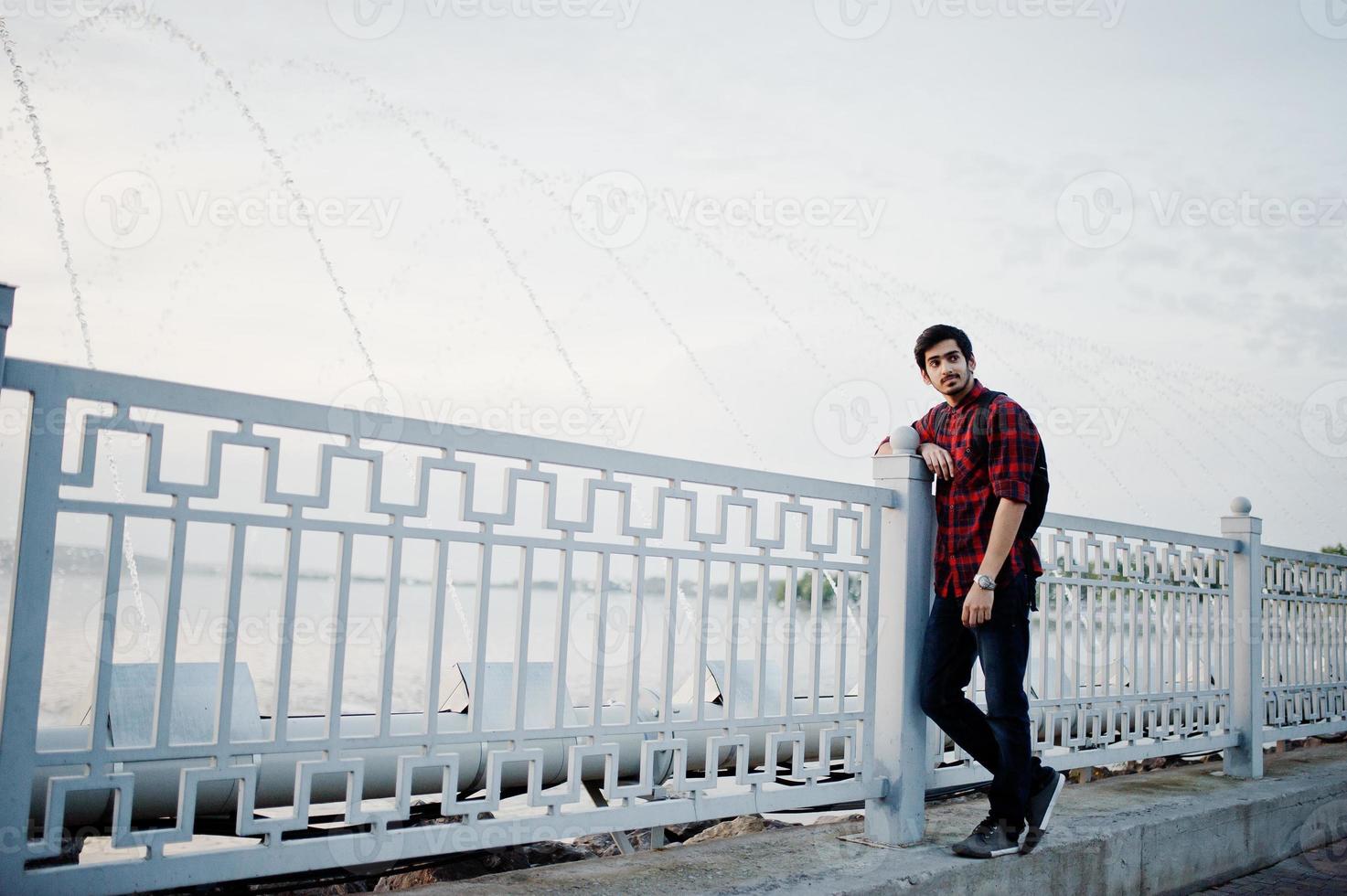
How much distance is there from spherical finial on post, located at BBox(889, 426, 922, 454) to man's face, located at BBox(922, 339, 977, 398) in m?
0.25

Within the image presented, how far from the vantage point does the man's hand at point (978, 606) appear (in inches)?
146

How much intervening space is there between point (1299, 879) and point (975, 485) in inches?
112

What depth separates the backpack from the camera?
3854mm

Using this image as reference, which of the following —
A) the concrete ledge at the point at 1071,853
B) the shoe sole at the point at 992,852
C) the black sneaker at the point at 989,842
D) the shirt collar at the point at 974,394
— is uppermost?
the shirt collar at the point at 974,394

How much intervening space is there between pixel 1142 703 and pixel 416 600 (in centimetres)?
2009

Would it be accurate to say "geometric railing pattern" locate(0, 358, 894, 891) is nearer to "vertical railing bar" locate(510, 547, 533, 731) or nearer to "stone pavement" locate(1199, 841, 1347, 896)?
"vertical railing bar" locate(510, 547, 533, 731)

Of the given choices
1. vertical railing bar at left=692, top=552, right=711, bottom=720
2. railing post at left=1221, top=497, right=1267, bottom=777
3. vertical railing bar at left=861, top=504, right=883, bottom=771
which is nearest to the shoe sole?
vertical railing bar at left=861, top=504, right=883, bottom=771

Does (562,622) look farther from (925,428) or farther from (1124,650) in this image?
(1124,650)

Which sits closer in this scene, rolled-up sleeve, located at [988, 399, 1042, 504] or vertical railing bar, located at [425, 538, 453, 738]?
vertical railing bar, located at [425, 538, 453, 738]

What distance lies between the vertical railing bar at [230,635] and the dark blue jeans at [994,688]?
2447 millimetres

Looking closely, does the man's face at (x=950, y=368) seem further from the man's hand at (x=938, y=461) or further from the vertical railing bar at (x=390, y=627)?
the vertical railing bar at (x=390, y=627)

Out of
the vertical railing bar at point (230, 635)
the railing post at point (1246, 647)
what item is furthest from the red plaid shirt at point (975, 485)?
the railing post at point (1246, 647)

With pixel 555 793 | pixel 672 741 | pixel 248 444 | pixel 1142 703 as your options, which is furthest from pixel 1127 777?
pixel 248 444

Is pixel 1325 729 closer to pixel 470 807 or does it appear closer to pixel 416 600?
pixel 470 807
